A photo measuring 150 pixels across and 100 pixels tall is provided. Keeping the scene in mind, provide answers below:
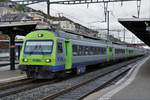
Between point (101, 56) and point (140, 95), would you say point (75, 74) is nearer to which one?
point (101, 56)

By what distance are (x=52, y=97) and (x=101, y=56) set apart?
48.2ft

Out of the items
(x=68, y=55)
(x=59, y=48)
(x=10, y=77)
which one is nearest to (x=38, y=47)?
(x=59, y=48)

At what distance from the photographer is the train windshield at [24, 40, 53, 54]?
1314 centimetres

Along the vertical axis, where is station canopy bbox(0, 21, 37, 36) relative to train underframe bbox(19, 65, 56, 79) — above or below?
above

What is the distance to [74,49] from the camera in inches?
610

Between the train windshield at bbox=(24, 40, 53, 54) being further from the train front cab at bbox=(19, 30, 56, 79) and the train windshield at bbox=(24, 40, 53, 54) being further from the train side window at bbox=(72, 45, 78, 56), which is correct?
the train side window at bbox=(72, 45, 78, 56)

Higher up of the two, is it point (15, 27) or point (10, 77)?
point (15, 27)

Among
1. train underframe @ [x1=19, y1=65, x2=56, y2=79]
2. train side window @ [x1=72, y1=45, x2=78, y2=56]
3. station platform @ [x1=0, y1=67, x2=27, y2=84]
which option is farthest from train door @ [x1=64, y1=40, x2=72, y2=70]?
station platform @ [x1=0, y1=67, x2=27, y2=84]

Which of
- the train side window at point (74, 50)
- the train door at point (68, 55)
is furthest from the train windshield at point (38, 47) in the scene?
the train side window at point (74, 50)

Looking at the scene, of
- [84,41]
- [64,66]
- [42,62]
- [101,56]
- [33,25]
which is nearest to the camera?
[42,62]

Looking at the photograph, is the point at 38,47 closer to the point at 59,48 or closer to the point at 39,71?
the point at 59,48

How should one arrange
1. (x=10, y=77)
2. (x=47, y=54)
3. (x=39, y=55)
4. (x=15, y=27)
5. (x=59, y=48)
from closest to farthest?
(x=47, y=54) → (x=39, y=55) → (x=59, y=48) → (x=10, y=77) → (x=15, y=27)

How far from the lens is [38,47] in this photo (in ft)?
43.7

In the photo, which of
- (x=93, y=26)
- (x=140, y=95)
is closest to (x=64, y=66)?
(x=140, y=95)
